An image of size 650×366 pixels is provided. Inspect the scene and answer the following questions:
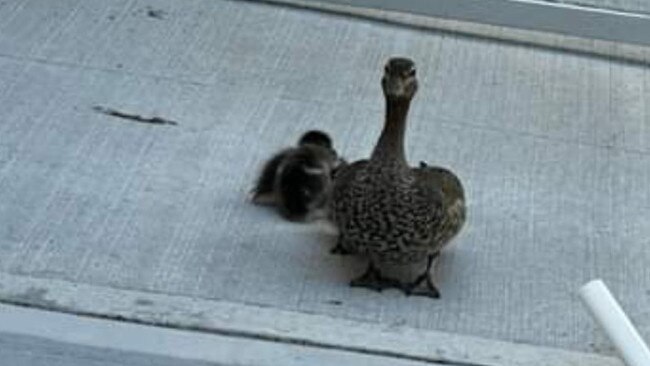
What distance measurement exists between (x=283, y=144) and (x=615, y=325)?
2891mm

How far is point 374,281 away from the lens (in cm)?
462

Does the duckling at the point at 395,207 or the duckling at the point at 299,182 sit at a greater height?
the duckling at the point at 395,207

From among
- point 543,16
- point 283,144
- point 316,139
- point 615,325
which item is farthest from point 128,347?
point 543,16

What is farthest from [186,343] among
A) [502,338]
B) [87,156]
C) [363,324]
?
[87,156]

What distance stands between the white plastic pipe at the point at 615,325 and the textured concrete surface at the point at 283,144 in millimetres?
1726

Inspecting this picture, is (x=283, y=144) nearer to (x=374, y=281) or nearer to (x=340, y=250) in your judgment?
(x=340, y=250)

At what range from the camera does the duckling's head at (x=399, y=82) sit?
4.54 m

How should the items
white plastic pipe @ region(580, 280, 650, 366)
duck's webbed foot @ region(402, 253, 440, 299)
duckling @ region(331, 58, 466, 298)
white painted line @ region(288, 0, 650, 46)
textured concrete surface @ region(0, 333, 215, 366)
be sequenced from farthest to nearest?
white painted line @ region(288, 0, 650, 46), duck's webbed foot @ region(402, 253, 440, 299), duckling @ region(331, 58, 466, 298), textured concrete surface @ region(0, 333, 215, 366), white plastic pipe @ region(580, 280, 650, 366)

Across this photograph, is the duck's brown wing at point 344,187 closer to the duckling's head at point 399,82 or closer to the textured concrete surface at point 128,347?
the duckling's head at point 399,82

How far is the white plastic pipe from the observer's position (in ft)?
8.55

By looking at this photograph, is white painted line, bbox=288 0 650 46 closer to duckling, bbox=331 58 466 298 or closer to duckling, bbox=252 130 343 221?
duckling, bbox=252 130 343 221

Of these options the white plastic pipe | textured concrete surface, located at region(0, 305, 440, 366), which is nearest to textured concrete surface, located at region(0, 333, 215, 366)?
textured concrete surface, located at region(0, 305, 440, 366)

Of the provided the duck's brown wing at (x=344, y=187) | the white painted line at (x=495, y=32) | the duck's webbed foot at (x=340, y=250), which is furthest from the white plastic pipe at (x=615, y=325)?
the white painted line at (x=495, y=32)

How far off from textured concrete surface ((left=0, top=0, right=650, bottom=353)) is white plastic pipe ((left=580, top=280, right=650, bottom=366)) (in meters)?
1.73
